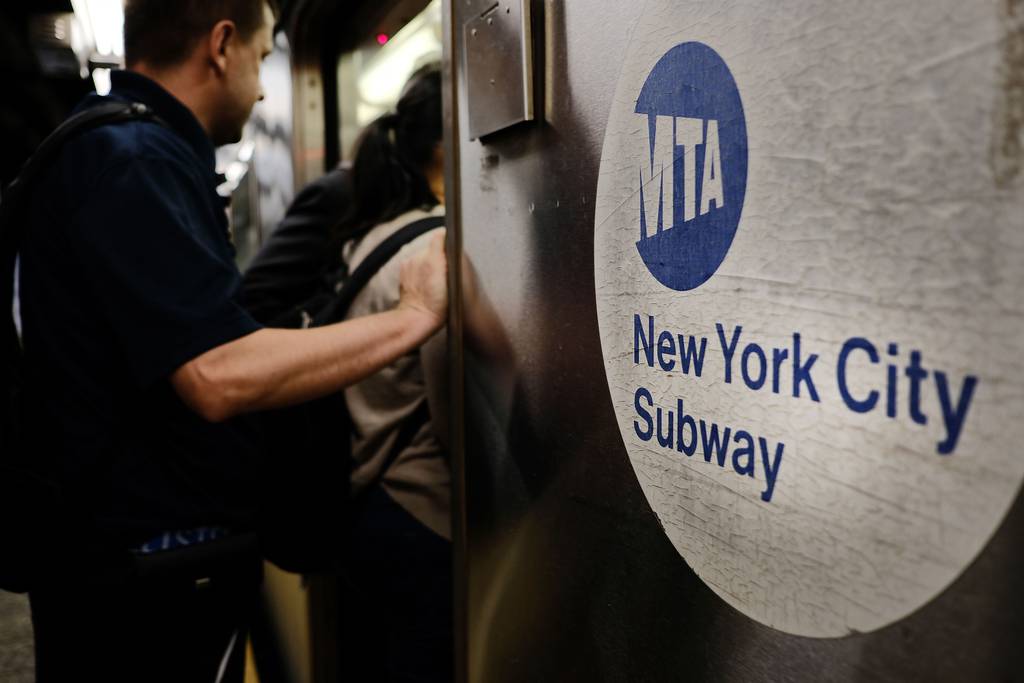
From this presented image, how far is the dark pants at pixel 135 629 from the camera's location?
1.11m

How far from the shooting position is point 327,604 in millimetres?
2064

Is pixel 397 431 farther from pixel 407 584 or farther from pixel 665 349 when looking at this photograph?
pixel 665 349

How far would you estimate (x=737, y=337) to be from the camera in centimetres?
54

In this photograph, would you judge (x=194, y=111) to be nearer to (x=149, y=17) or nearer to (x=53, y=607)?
(x=149, y=17)

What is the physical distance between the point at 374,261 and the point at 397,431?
1.06 ft

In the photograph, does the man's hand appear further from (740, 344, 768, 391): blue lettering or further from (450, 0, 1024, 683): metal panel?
(740, 344, 768, 391): blue lettering

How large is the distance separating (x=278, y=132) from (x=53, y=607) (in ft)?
7.60

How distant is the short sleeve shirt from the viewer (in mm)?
973

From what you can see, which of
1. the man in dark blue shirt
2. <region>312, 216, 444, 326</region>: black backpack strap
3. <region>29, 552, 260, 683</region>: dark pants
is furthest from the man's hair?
<region>29, 552, 260, 683</region>: dark pants

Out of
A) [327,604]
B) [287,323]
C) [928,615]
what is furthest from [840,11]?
[327,604]

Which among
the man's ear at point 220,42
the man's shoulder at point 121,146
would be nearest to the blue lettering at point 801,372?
the man's shoulder at point 121,146

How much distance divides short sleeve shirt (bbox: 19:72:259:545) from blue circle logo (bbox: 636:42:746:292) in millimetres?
640

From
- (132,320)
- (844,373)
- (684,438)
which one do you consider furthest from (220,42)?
(844,373)

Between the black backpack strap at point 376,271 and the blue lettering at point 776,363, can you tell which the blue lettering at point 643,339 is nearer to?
the blue lettering at point 776,363
